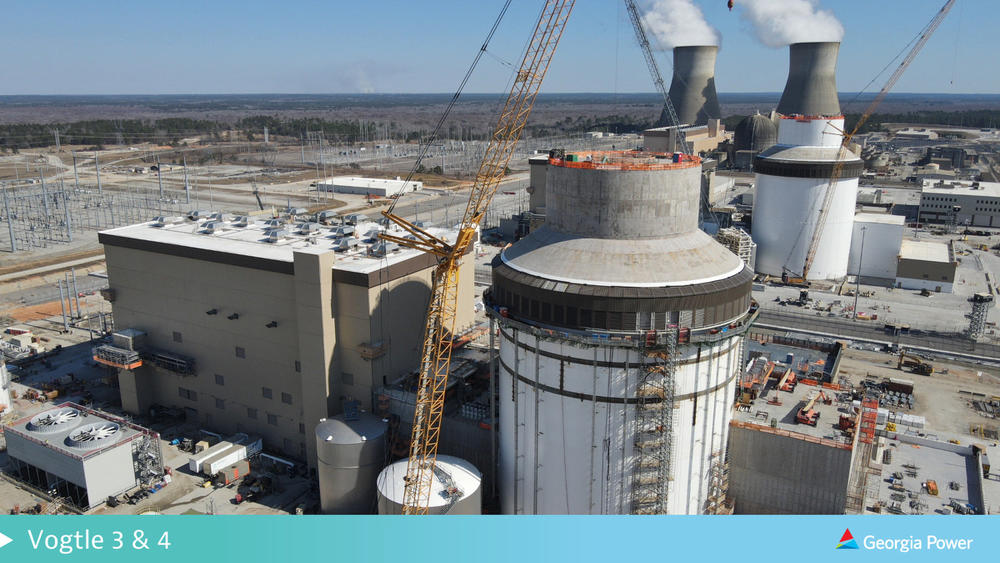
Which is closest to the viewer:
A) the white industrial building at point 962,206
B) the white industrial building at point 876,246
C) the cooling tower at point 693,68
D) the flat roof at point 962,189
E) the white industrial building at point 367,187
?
the white industrial building at point 876,246

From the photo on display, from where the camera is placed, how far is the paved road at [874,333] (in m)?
64.8

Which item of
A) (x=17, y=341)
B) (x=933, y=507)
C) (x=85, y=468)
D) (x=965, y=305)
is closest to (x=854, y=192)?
(x=965, y=305)

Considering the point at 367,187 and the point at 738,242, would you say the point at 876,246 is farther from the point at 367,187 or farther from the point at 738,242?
the point at 367,187

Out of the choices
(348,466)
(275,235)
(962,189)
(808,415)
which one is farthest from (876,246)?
(348,466)

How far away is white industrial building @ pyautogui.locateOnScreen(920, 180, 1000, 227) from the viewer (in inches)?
4732

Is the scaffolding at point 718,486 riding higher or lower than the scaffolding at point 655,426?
lower

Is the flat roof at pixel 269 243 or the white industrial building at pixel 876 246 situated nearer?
the flat roof at pixel 269 243

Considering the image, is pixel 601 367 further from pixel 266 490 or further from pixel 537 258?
pixel 266 490

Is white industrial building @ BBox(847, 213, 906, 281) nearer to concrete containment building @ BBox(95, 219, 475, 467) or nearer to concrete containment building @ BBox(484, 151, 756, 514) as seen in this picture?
concrete containment building @ BBox(95, 219, 475, 467)

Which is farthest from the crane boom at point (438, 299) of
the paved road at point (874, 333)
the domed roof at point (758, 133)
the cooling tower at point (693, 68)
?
the cooling tower at point (693, 68)

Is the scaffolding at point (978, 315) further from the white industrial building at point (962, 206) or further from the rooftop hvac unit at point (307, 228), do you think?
the white industrial building at point (962, 206)

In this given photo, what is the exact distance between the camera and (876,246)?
87062mm

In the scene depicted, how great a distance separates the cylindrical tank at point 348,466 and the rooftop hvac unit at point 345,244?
12527 millimetres

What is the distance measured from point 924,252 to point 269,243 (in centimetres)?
7740
